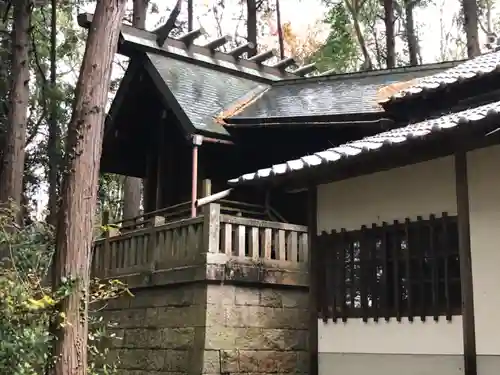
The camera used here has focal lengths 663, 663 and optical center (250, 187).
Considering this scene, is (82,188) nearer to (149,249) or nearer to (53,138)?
(149,249)

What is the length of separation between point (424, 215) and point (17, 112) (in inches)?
320

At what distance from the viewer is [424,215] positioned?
22.9 feet

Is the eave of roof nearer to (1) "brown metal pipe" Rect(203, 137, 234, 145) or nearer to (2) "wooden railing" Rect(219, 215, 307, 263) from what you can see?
(2) "wooden railing" Rect(219, 215, 307, 263)

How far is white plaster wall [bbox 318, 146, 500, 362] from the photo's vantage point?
6.25 m

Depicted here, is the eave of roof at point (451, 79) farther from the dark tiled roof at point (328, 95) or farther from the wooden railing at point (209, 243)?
the dark tiled roof at point (328, 95)

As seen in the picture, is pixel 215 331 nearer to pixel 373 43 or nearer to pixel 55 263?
pixel 55 263

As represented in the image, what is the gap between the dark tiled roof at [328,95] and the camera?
1263 cm

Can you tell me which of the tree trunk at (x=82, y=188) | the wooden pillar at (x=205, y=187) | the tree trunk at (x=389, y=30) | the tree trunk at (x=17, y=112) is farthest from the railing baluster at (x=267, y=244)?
the tree trunk at (x=389, y=30)

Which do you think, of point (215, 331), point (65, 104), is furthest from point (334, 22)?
point (215, 331)

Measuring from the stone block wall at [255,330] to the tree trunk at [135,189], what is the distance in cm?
918

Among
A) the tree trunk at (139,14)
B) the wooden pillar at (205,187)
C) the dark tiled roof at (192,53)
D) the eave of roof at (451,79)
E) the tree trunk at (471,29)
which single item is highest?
the tree trunk at (139,14)

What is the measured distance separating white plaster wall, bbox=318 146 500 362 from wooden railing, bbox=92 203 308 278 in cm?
189

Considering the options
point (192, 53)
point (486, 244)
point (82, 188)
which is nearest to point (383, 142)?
point (486, 244)

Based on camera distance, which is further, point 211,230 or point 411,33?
point 411,33
